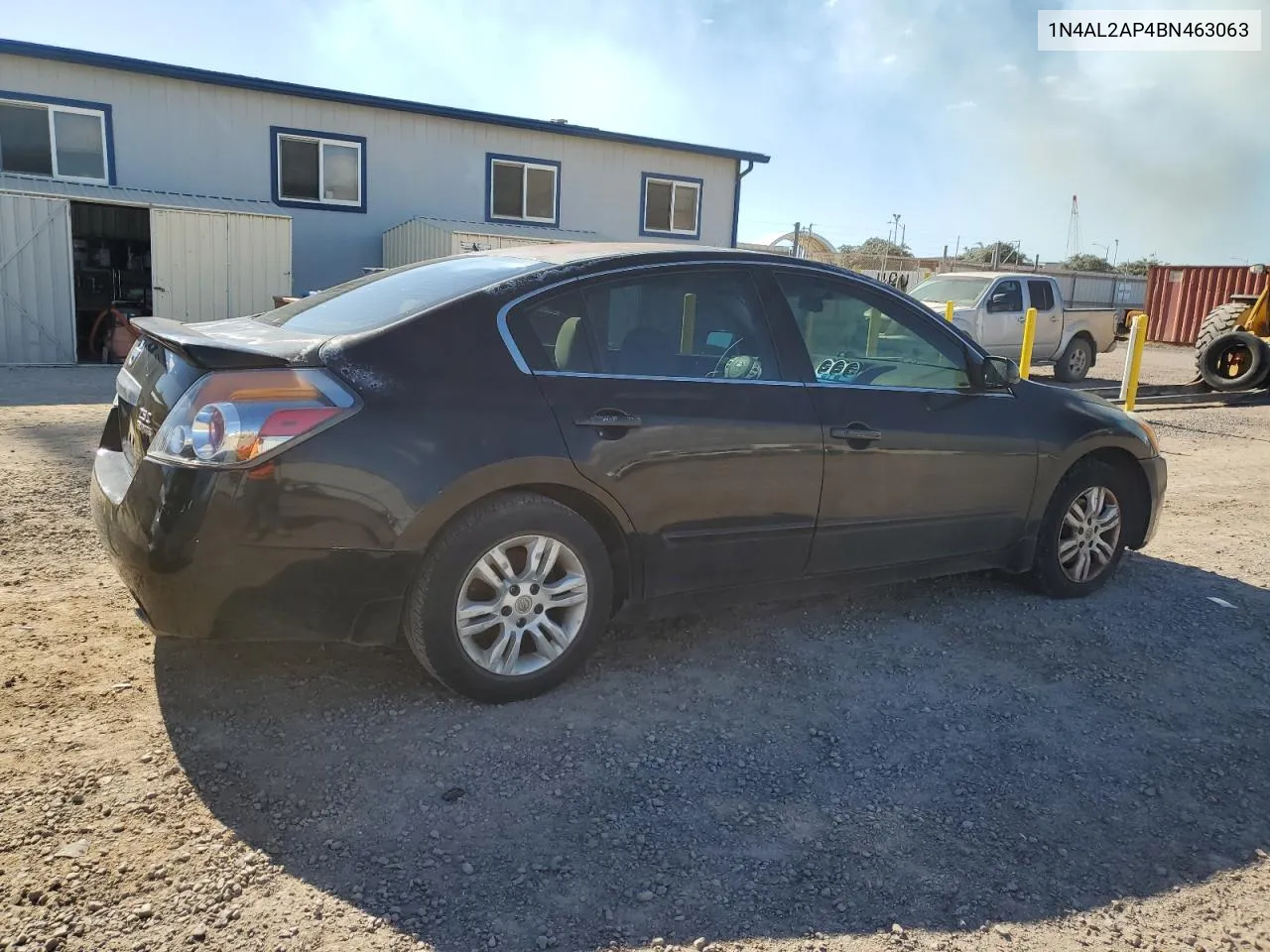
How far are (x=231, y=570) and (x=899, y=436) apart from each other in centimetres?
264

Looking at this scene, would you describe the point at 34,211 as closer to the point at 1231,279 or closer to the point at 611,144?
the point at 611,144

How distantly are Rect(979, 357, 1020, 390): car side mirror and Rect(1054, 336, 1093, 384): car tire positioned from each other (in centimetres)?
1303

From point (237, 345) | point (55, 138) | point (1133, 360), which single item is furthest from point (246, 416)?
point (55, 138)

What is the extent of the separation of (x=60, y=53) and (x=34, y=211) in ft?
8.62

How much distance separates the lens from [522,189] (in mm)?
18750

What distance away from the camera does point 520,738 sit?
124 inches

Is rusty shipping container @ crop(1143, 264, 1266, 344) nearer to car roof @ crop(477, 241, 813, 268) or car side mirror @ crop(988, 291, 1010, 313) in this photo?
car side mirror @ crop(988, 291, 1010, 313)

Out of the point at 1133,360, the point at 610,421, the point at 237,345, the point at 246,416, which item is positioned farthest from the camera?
the point at 1133,360

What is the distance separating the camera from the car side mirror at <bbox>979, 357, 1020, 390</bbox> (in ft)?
14.3

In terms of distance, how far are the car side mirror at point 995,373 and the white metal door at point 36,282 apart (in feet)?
45.9

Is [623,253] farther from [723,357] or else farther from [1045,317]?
[1045,317]

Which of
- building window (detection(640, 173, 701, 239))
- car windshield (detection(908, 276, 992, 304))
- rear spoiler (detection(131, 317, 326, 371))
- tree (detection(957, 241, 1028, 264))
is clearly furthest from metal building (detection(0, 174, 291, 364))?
tree (detection(957, 241, 1028, 264))

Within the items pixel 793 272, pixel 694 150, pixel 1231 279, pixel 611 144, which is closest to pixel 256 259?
pixel 611 144

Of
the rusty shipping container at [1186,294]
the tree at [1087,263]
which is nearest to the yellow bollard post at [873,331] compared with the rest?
the rusty shipping container at [1186,294]
